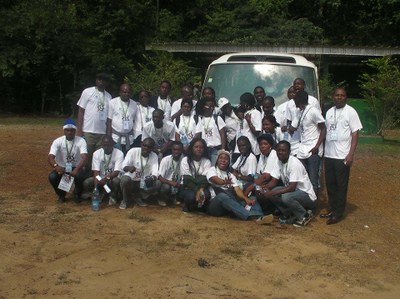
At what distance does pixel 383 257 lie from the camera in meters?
6.07

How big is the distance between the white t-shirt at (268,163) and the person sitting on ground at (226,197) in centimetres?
37

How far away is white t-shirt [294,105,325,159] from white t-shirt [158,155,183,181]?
5.35ft

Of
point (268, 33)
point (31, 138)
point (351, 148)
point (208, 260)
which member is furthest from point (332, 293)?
point (268, 33)

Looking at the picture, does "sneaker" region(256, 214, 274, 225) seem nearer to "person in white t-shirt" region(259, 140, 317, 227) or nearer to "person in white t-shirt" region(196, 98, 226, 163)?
"person in white t-shirt" region(259, 140, 317, 227)

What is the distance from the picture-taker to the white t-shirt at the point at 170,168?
7.97 meters

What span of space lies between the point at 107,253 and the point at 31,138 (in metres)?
9.53

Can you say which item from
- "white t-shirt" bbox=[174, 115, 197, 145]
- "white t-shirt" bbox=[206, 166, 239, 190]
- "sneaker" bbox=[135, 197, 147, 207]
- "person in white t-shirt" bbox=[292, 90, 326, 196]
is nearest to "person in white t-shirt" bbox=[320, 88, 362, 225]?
"person in white t-shirt" bbox=[292, 90, 326, 196]

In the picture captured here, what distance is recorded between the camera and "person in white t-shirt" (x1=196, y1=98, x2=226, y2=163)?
8117 millimetres

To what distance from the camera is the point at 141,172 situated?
8.00m

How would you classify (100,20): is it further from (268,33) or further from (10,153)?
(10,153)

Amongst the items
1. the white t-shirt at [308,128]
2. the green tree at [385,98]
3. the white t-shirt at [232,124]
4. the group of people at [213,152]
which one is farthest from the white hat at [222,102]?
the green tree at [385,98]

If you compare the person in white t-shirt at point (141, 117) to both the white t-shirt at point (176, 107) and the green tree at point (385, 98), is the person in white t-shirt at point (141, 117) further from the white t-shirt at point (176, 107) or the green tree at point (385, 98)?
the green tree at point (385, 98)

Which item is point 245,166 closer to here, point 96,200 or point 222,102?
point 222,102

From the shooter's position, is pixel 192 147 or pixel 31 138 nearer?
pixel 192 147
